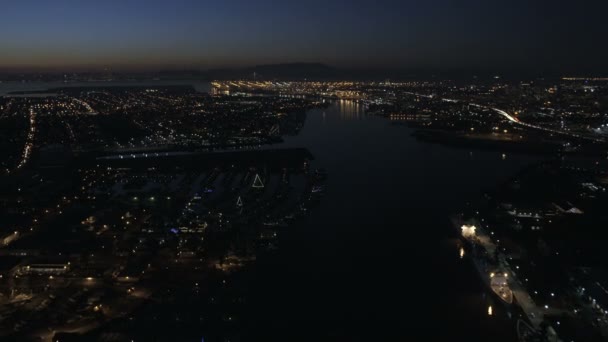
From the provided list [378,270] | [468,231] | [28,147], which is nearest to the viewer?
[378,270]

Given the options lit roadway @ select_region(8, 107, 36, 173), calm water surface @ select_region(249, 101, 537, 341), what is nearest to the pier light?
calm water surface @ select_region(249, 101, 537, 341)

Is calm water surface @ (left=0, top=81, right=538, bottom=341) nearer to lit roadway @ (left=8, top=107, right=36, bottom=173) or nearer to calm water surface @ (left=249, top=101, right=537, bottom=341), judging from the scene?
calm water surface @ (left=249, top=101, right=537, bottom=341)

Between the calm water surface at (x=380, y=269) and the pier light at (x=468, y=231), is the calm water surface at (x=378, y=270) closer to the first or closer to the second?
the calm water surface at (x=380, y=269)

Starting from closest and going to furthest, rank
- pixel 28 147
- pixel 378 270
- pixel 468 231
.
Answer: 1. pixel 378 270
2. pixel 468 231
3. pixel 28 147

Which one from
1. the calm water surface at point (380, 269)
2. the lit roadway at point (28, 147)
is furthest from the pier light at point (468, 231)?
the lit roadway at point (28, 147)

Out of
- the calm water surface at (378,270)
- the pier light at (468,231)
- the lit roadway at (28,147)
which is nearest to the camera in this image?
the calm water surface at (378,270)

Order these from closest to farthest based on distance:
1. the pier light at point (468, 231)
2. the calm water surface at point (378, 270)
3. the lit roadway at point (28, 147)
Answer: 1. the calm water surface at point (378, 270)
2. the pier light at point (468, 231)
3. the lit roadway at point (28, 147)

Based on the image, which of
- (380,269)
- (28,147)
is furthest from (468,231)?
(28,147)

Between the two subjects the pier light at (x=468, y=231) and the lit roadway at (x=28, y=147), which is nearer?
the pier light at (x=468, y=231)

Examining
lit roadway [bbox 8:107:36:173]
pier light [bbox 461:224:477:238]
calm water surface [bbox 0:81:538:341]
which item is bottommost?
calm water surface [bbox 0:81:538:341]

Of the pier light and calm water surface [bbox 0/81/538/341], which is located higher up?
the pier light

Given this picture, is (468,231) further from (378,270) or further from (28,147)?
(28,147)

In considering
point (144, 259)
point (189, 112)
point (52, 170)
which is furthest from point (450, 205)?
point (189, 112)
